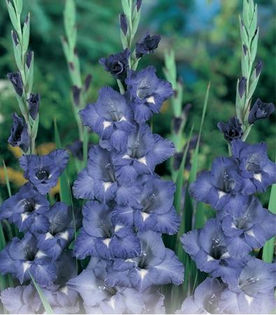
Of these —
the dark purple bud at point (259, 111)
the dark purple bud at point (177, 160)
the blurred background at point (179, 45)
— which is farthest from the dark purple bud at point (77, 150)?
the blurred background at point (179, 45)

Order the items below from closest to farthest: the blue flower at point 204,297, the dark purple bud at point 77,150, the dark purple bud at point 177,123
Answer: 1. the blue flower at point 204,297
2. the dark purple bud at point 77,150
3. the dark purple bud at point 177,123

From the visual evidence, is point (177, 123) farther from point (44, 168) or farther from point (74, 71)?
point (44, 168)

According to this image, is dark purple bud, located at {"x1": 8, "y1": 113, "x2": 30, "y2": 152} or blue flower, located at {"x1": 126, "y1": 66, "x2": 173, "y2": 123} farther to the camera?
dark purple bud, located at {"x1": 8, "y1": 113, "x2": 30, "y2": 152}

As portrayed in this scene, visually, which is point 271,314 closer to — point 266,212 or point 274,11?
point 266,212

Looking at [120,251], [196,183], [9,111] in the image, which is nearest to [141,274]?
[120,251]

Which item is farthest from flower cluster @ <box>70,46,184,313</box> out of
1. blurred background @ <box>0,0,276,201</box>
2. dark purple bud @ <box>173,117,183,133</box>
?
blurred background @ <box>0,0,276,201</box>

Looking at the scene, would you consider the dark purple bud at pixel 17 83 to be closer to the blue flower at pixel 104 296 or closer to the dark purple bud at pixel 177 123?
the blue flower at pixel 104 296

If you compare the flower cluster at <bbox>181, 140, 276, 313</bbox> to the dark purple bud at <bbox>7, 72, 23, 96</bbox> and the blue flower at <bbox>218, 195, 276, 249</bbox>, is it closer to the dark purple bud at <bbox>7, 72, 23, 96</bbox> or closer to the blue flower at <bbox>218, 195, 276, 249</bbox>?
the blue flower at <bbox>218, 195, 276, 249</bbox>
